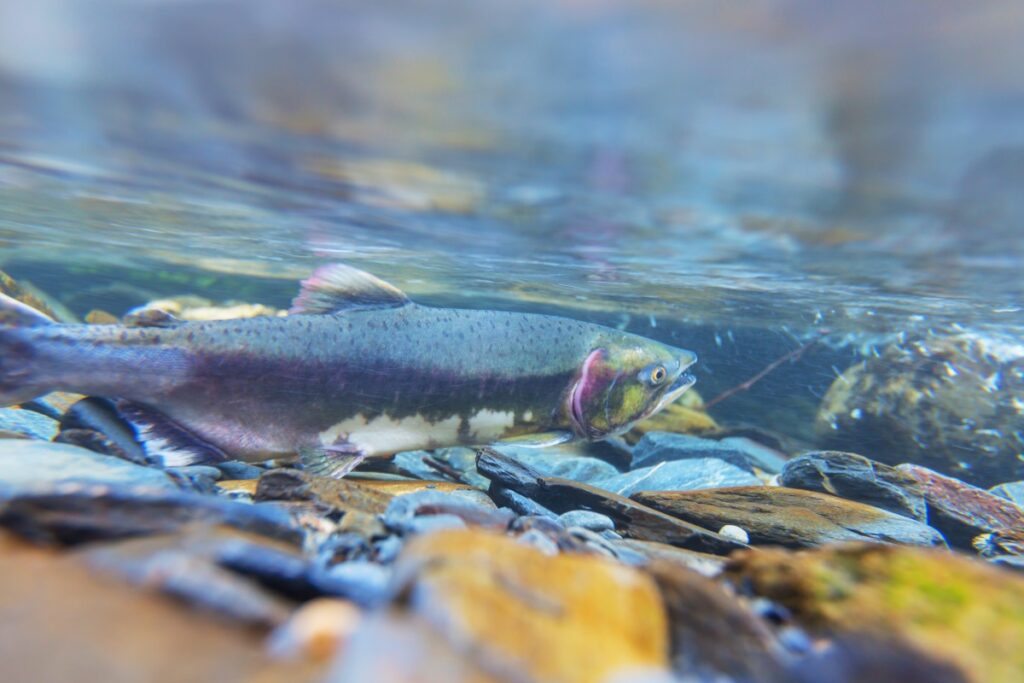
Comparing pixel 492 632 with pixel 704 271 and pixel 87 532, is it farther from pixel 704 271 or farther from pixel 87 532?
pixel 704 271

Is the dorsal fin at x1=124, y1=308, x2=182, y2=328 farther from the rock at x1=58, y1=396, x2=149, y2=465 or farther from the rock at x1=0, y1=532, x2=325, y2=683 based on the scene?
the rock at x1=0, y1=532, x2=325, y2=683

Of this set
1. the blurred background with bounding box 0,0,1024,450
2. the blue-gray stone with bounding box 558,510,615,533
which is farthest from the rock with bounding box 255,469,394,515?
the blurred background with bounding box 0,0,1024,450

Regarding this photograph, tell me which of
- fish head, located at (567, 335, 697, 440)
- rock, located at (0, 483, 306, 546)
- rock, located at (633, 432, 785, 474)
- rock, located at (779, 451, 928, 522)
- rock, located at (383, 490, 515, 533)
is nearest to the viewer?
rock, located at (0, 483, 306, 546)

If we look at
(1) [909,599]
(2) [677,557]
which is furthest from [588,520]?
(1) [909,599]

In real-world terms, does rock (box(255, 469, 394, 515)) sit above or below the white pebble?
above

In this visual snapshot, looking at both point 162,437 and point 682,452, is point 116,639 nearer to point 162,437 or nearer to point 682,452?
point 162,437

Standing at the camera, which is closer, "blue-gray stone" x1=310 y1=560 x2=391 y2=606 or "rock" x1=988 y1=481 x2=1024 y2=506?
"blue-gray stone" x1=310 y1=560 x2=391 y2=606

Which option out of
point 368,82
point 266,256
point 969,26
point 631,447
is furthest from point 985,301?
point 266,256
